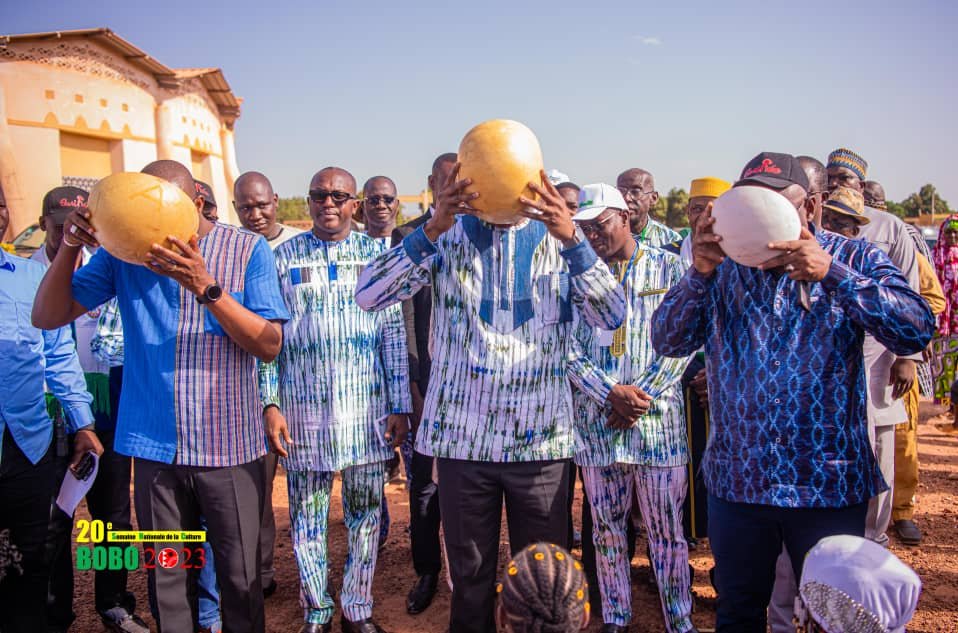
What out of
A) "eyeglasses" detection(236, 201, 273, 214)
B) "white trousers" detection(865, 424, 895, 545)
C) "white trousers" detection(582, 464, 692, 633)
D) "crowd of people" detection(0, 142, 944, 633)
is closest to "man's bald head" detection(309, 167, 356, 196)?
"crowd of people" detection(0, 142, 944, 633)

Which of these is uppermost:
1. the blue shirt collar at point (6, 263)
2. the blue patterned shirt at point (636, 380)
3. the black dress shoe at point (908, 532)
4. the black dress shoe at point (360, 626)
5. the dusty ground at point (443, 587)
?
the blue shirt collar at point (6, 263)

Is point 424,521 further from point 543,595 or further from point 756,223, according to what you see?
point 756,223

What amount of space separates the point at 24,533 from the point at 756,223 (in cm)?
358

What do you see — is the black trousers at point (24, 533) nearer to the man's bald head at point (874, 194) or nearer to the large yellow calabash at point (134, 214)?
the large yellow calabash at point (134, 214)

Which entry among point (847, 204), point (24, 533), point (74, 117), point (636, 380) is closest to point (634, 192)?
point (847, 204)

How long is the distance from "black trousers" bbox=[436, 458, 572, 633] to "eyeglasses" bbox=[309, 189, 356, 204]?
5.80ft

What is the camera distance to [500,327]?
281 centimetres

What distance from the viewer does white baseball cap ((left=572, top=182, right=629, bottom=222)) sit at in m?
3.62

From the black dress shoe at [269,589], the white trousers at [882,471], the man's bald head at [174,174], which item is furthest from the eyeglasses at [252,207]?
the white trousers at [882,471]

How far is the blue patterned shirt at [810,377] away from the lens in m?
2.28

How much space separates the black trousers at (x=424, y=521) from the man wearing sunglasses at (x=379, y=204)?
2.34m

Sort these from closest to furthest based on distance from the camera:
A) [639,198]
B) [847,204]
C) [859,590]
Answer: [859,590]
[847,204]
[639,198]

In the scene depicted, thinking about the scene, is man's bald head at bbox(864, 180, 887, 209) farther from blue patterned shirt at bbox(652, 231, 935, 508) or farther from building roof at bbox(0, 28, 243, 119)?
building roof at bbox(0, 28, 243, 119)

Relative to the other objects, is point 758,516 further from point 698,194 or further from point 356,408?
point 698,194
